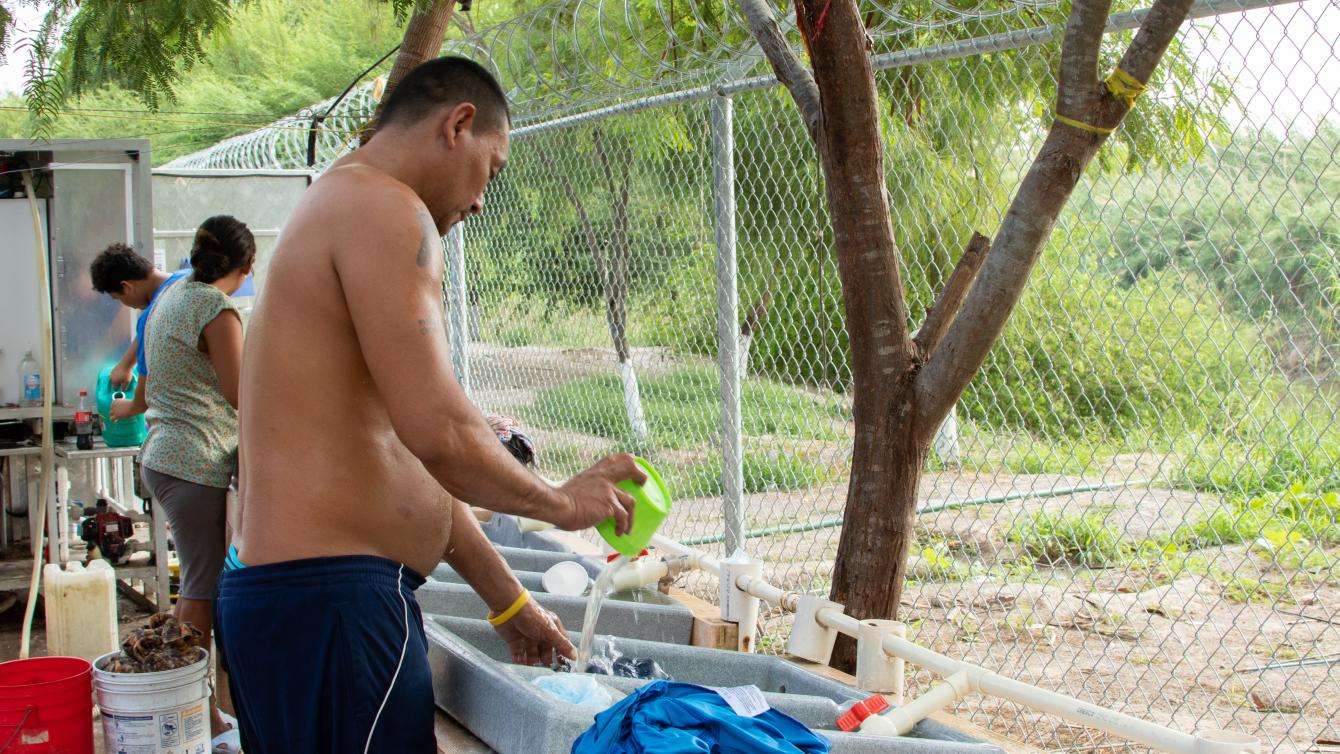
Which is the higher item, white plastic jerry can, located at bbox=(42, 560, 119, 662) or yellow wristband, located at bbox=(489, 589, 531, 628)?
yellow wristband, located at bbox=(489, 589, 531, 628)

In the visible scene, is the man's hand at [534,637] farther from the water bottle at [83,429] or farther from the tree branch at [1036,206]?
the water bottle at [83,429]

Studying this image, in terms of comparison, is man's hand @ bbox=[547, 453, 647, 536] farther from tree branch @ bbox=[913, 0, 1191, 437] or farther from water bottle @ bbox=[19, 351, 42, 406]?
water bottle @ bbox=[19, 351, 42, 406]

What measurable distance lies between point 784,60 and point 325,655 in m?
1.88

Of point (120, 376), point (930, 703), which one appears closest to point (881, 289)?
point (930, 703)

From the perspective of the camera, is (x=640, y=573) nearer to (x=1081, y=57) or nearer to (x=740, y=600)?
(x=740, y=600)

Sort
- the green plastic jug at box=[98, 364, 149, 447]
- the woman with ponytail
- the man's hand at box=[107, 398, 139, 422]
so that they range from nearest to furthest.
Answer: the woman with ponytail < the man's hand at box=[107, 398, 139, 422] < the green plastic jug at box=[98, 364, 149, 447]

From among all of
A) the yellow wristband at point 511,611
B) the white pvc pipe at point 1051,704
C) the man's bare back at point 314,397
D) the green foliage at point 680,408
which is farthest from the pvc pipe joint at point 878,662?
the green foliage at point 680,408

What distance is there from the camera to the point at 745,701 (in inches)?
84.6

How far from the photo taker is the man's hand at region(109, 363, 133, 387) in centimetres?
595

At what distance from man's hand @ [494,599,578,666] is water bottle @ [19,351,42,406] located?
4.48 meters

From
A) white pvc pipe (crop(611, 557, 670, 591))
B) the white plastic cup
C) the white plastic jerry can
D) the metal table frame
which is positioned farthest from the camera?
the metal table frame

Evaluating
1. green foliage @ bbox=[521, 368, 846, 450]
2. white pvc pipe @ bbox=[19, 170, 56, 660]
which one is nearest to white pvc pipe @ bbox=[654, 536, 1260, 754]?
white pvc pipe @ bbox=[19, 170, 56, 660]

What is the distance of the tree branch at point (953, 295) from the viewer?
9.08 ft

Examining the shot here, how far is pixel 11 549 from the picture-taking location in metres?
6.55
